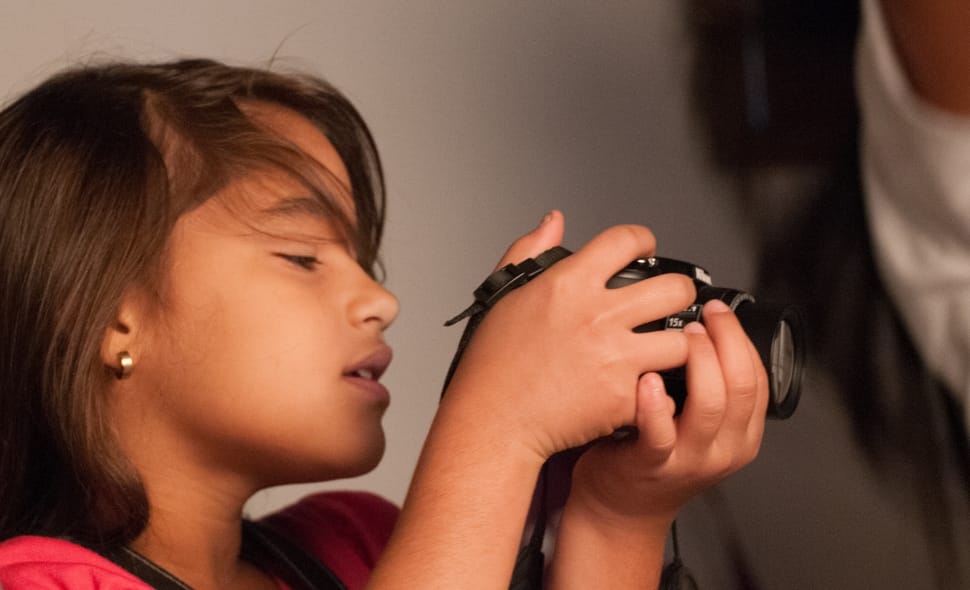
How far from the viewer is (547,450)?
610mm

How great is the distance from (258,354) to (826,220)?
1.39 feet

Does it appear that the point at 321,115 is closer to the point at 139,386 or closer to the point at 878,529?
the point at 139,386

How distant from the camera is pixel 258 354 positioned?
28.4 inches

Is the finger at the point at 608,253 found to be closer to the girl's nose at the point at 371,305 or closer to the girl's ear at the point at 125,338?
the girl's nose at the point at 371,305

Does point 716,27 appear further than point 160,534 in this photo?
Yes

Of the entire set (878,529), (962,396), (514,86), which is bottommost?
(878,529)

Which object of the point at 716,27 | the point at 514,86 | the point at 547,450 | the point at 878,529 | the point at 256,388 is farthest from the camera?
the point at 514,86

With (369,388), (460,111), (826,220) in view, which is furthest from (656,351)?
(460,111)

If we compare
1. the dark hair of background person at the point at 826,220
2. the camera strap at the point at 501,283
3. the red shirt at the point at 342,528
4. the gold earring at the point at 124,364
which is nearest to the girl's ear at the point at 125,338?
the gold earring at the point at 124,364

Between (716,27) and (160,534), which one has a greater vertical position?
(716,27)

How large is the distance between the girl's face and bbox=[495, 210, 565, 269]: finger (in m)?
0.13

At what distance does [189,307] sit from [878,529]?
0.50 metres

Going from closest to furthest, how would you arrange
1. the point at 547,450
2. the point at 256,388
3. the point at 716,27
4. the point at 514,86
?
the point at 547,450 → the point at 256,388 → the point at 716,27 → the point at 514,86

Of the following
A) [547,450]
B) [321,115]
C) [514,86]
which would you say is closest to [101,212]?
[321,115]
